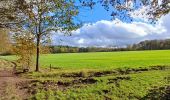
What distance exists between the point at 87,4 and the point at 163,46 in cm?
14432

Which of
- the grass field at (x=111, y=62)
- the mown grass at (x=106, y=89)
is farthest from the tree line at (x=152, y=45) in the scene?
the mown grass at (x=106, y=89)

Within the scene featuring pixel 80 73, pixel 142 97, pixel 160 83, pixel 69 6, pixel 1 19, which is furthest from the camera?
pixel 80 73

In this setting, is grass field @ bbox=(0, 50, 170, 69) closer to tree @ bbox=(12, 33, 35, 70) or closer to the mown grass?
tree @ bbox=(12, 33, 35, 70)

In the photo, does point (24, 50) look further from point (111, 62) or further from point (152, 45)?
point (152, 45)

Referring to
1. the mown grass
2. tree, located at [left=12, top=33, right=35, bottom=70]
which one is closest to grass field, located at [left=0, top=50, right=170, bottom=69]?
tree, located at [left=12, top=33, right=35, bottom=70]

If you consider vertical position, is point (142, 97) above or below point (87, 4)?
below

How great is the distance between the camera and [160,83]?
35219 mm

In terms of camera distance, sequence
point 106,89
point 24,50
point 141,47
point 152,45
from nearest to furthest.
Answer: point 106,89 → point 24,50 → point 152,45 → point 141,47

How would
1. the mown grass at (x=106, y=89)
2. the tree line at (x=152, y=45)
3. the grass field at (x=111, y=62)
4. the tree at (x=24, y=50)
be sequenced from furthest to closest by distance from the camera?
the tree line at (x=152, y=45)
the grass field at (x=111, y=62)
the tree at (x=24, y=50)
the mown grass at (x=106, y=89)

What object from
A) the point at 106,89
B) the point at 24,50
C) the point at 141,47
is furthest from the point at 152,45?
the point at 106,89

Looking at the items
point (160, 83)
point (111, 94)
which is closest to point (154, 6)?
point (111, 94)

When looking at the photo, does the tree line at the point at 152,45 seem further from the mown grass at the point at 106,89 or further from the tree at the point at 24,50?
the mown grass at the point at 106,89

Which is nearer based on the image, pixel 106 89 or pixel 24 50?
pixel 106 89

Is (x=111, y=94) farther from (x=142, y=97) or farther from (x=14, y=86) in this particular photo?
(x=14, y=86)
